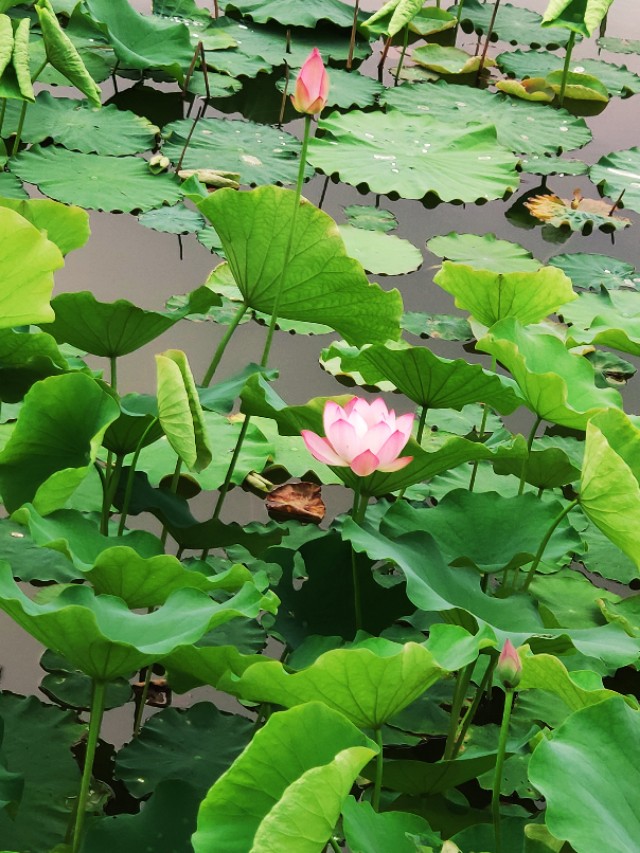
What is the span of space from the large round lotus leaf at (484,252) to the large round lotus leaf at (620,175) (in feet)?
1.69

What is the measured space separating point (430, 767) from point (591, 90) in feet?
10.6

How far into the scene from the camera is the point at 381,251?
2879mm

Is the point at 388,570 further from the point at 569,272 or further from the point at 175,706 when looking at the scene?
the point at 569,272

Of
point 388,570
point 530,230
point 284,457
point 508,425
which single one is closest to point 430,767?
point 388,570

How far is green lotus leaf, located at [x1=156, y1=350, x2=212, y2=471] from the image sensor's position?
1255mm

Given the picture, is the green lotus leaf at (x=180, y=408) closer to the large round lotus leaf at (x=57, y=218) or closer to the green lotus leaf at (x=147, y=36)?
the large round lotus leaf at (x=57, y=218)

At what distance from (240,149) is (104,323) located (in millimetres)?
1818

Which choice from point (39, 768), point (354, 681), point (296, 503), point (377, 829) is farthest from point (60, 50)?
point (377, 829)

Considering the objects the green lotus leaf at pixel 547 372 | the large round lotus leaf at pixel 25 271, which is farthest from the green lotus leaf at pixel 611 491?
the large round lotus leaf at pixel 25 271

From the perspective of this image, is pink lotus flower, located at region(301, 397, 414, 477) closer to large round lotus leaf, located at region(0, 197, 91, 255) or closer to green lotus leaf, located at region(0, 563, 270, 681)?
green lotus leaf, located at region(0, 563, 270, 681)

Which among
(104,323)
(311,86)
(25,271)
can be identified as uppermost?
(311,86)

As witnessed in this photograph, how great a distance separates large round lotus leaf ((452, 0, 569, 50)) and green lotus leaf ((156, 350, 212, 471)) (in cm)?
351

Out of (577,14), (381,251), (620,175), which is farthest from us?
(577,14)

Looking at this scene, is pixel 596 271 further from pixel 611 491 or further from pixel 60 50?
pixel 611 491
